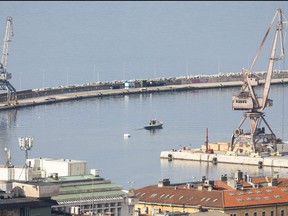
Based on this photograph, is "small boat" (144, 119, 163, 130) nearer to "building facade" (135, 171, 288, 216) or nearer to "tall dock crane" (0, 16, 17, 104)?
"tall dock crane" (0, 16, 17, 104)

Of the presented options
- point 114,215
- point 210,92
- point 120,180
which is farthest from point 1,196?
point 210,92

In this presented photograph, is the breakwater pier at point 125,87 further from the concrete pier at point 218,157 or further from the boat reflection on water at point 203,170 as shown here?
the boat reflection on water at point 203,170

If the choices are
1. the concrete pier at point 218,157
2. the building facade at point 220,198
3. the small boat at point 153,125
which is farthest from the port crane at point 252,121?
the building facade at point 220,198

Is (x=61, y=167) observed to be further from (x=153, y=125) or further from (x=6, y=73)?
(x=6, y=73)

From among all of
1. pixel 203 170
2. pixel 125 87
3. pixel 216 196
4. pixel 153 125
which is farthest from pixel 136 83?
pixel 216 196

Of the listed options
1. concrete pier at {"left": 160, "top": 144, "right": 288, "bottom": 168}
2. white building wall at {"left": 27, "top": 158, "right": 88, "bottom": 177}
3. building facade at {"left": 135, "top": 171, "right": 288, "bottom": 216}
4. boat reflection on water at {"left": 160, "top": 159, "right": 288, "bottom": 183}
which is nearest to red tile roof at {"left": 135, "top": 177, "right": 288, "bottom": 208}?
building facade at {"left": 135, "top": 171, "right": 288, "bottom": 216}

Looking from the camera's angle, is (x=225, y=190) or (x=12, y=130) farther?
(x=12, y=130)

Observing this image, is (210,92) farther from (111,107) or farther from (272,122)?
(272,122)
